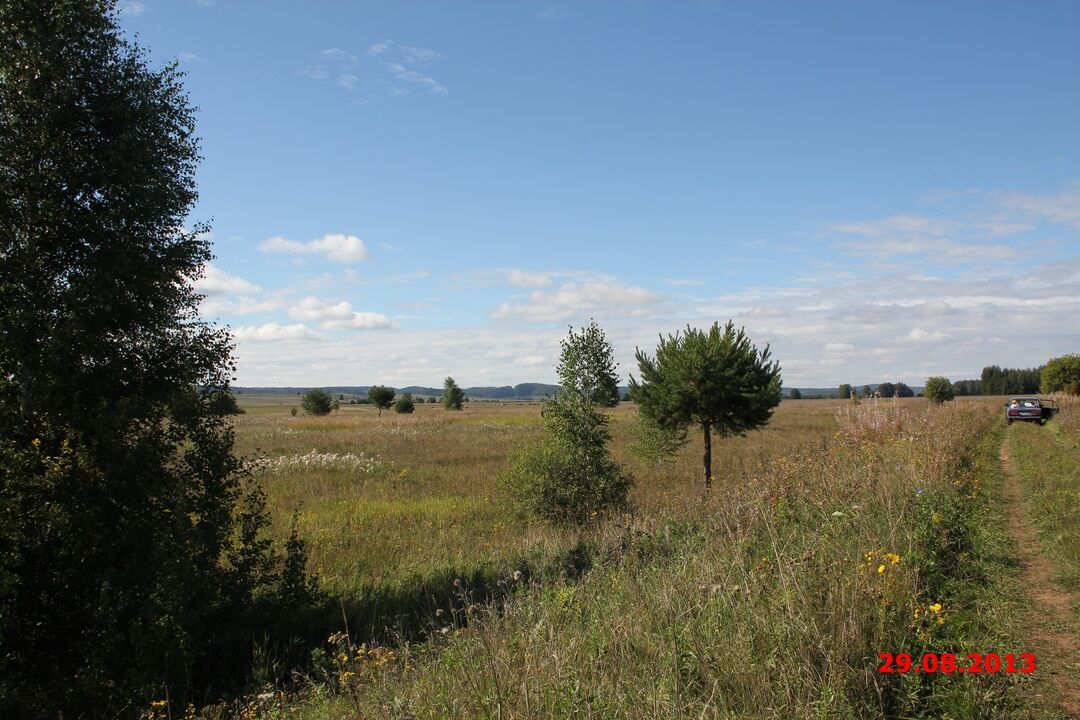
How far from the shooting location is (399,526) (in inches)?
541

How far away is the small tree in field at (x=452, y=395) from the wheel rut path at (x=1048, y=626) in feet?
256

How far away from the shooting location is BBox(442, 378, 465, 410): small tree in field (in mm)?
84000

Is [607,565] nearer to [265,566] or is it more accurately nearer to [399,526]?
[265,566]

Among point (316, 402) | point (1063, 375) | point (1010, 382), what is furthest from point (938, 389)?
point (1010, 382)

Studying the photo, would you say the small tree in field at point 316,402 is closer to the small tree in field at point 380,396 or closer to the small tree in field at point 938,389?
the small tree in field at point 380,396

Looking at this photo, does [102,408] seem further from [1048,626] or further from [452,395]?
[452,395]

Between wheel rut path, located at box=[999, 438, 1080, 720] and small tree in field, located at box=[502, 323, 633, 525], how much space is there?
24.5ft

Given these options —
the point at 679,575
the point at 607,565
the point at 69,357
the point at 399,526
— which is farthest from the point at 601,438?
the point at 69,357

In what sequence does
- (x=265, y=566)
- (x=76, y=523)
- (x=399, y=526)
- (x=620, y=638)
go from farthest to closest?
(x=399, y=526) → (x=265, y=566) → (x=76, y=523) → (x=620, y=638)

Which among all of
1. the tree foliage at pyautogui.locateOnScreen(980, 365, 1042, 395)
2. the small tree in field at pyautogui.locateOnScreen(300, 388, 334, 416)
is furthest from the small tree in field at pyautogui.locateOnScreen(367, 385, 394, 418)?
the tree foliage at pyautogui.locateOnScreen(980, 365, 1042, 395)

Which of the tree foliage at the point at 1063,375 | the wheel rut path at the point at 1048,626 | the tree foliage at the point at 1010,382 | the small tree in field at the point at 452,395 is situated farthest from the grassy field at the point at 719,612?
the tree foliage at the point at 1010,382

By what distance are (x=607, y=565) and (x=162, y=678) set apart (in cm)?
510

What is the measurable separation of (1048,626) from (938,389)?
5832 cm

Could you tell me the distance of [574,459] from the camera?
13766 millimetres
